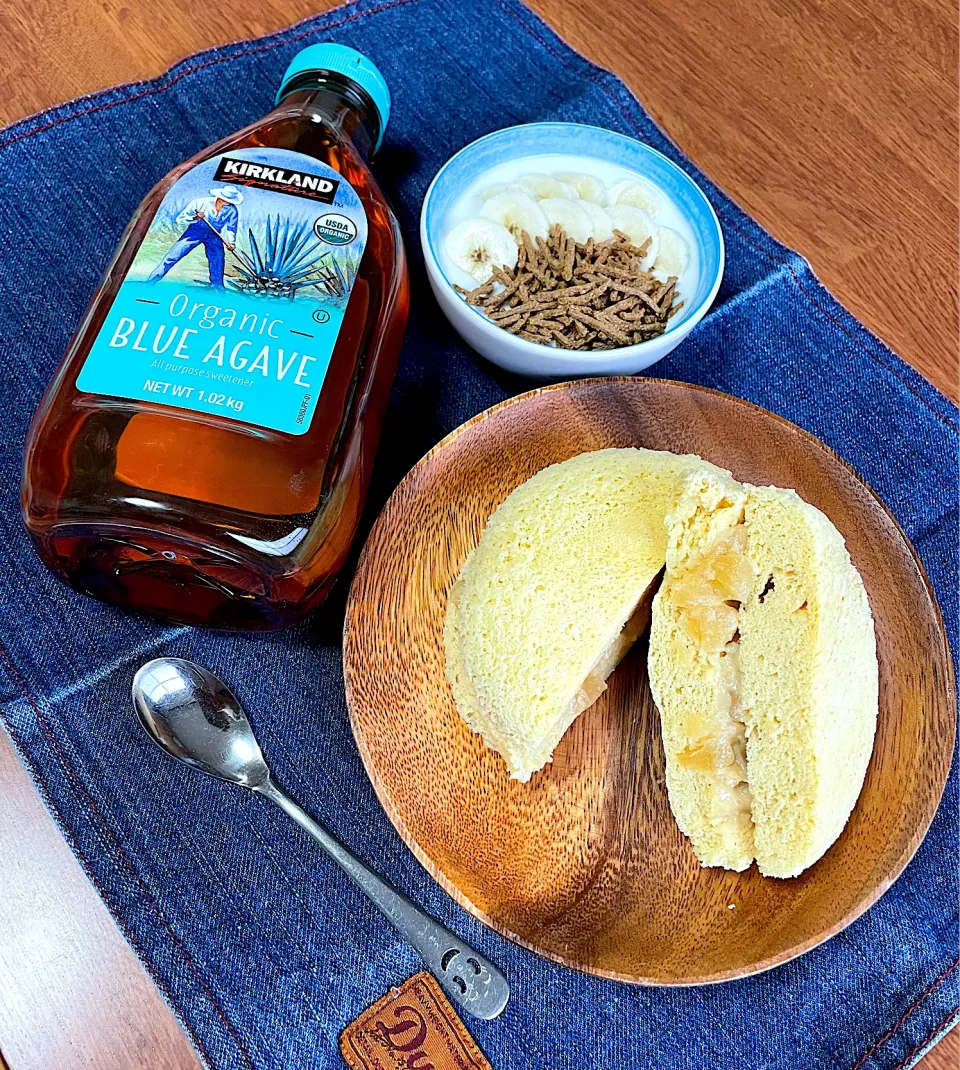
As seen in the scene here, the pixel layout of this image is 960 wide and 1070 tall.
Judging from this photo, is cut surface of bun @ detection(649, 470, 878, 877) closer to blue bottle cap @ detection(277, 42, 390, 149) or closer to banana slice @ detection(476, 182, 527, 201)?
banana slice @ detection(476, 182, 527, 201)

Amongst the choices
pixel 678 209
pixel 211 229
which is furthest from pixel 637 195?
pixel 211 229

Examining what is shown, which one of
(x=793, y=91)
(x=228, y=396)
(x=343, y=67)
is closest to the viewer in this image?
(x=228, y=396)

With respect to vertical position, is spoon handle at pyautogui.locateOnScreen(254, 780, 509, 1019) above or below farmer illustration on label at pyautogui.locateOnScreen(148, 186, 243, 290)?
below

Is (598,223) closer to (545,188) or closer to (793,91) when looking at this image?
(545,188)

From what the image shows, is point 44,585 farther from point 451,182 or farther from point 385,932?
point 451,182

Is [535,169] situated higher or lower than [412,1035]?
higher

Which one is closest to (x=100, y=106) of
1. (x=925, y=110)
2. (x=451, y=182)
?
(x=451, y=182)

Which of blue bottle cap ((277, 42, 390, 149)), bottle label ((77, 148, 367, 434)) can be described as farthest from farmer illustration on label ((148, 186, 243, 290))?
blue bottle cap ((277, 42, 390, 149))

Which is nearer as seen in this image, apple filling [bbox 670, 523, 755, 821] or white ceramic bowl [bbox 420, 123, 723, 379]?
apple filling [bbox 670, 523, 755, 821]
